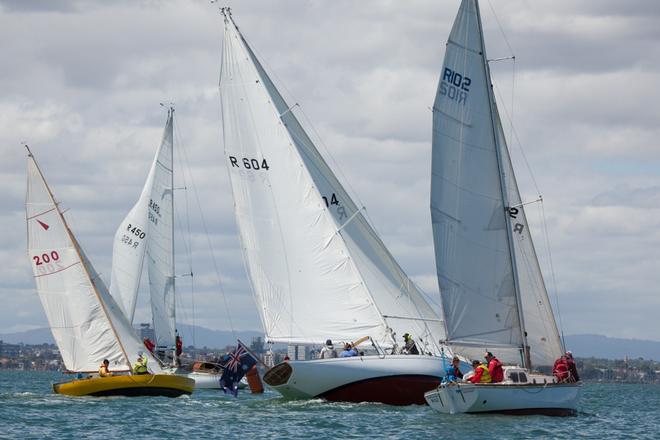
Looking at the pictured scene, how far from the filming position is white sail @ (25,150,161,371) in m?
54.8

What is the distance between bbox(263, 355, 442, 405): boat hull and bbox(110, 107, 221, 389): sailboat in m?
18.7

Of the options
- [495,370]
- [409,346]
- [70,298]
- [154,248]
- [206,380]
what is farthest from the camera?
[154,248]

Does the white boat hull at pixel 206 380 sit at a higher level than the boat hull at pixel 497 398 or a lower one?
higher

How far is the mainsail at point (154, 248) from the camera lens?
70375 millimetres

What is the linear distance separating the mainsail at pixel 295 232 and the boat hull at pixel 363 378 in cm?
240

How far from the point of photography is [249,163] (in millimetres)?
54062

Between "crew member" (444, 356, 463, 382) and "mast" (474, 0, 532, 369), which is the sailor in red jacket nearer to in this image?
"crew member" (444, 356, 463, 382)

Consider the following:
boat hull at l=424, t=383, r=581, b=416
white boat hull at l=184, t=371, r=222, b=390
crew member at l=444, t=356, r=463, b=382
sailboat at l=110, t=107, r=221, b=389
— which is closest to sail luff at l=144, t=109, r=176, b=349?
sailboat at l=110, t=107, r=221, b=389

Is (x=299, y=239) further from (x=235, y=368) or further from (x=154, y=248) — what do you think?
(x=154, y=248)

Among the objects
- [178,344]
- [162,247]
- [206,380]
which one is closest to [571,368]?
[206,380]

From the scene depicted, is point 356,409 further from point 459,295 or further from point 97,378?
point 97,378

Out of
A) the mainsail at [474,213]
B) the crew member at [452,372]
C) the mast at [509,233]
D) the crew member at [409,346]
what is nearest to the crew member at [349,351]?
the crew member at [409,346]

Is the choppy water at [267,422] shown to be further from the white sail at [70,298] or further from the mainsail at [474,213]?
the mainsail at [474,213]

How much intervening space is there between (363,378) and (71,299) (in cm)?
1217
